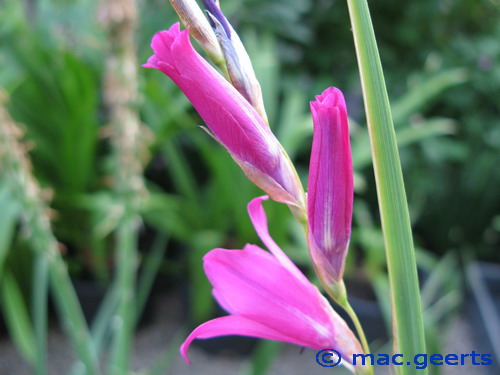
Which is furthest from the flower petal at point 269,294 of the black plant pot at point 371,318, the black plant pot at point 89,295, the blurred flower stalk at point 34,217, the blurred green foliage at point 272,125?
the black plant pot at point 89,295

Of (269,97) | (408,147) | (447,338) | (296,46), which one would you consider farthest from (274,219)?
(296,46)

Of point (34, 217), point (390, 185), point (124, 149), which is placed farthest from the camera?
point (124, 149)

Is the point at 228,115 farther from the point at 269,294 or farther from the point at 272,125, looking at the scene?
the point at 272,125

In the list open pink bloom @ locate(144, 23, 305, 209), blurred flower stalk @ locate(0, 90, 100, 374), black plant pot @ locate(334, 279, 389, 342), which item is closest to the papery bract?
open pink bloom @ locate(144, 23, 305, 209)

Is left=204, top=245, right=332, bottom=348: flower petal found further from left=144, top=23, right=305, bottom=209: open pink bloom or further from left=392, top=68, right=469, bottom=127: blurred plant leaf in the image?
left=392, top=68, right=469, bottom=127: blurred plant leaf

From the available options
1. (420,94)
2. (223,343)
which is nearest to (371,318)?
(223,343)
